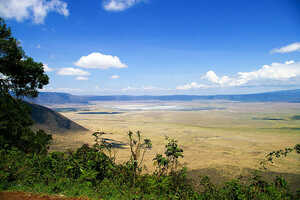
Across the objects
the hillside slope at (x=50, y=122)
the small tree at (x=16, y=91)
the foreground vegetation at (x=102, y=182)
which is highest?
the small tree at (x=16, y=91)

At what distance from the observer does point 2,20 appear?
10.5 meters

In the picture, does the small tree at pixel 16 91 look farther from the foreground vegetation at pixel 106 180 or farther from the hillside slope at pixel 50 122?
the hillside slope at pixel 50 122

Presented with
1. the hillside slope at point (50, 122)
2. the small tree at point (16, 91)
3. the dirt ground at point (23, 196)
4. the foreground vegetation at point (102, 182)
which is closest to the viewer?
the dirt ground at point (23, 196)

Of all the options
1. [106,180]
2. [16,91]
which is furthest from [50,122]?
[106,180]

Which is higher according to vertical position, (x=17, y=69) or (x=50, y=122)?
(x=17, y=69)

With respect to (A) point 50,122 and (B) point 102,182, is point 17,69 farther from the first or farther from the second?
(A) point 50,122

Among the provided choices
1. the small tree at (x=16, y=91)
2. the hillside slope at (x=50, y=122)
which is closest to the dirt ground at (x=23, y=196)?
the small tree at (x=16, y=91)

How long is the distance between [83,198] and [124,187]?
4.79ft

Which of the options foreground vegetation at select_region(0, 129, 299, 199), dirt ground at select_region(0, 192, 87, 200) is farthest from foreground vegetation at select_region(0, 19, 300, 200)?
dirt ground at select_region(0, 192, 87, 200)

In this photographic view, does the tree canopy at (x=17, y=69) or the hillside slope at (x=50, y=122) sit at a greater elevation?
the tree canopy at (x=17, y=69)

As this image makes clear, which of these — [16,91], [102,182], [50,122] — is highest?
[16,91]

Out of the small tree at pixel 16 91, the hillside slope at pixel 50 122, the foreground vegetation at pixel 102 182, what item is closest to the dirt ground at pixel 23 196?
the foreground vegetation at pixel 102 182

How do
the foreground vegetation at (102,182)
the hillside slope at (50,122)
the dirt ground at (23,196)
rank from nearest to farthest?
the dirt ground at (23,196) < the foreground vegetation at (102,182) < the hillside slope at (50,122)

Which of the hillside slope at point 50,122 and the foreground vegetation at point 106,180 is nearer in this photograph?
the foreground vegetation at point 106,180
